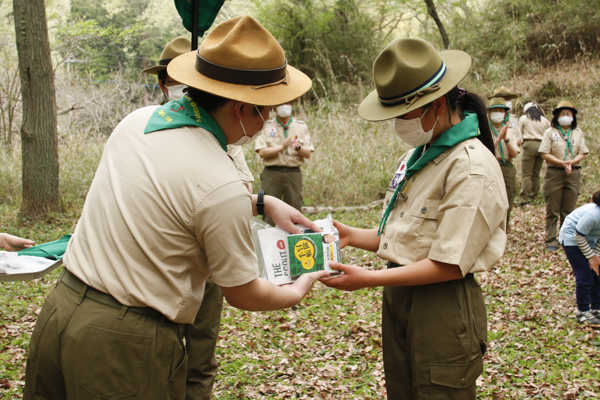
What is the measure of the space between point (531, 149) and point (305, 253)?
964 centimetres

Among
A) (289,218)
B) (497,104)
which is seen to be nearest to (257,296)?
(289,218)

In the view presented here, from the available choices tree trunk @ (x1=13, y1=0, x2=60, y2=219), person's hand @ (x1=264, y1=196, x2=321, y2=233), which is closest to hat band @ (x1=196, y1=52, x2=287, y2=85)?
person's hand @ (x1=264, y1=196, x2=321, y2=233)

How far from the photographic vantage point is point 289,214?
8.47 feet

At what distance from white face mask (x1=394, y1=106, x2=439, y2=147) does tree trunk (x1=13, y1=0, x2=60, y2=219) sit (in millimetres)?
7384

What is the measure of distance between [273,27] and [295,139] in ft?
36.5

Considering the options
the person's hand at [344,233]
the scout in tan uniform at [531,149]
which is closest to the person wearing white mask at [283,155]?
the person's hand at [344,233]

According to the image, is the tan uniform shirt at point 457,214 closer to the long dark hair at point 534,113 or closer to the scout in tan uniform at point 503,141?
the scout in tan uniform at point 503,141

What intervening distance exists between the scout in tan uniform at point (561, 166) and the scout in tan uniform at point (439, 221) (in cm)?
648

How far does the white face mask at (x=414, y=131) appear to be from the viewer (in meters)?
2.23

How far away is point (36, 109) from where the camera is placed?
7871 millimetres

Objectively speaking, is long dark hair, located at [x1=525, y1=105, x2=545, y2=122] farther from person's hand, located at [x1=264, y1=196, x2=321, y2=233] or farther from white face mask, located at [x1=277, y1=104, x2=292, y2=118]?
person's hand, located at [x1=264, y1=196, x2=321, y2=233]

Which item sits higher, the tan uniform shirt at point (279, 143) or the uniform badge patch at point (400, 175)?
the uniform badge patch at point (400, 175)

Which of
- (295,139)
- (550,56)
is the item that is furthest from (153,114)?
(550,56)

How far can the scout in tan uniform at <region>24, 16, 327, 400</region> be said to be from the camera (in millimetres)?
1735
